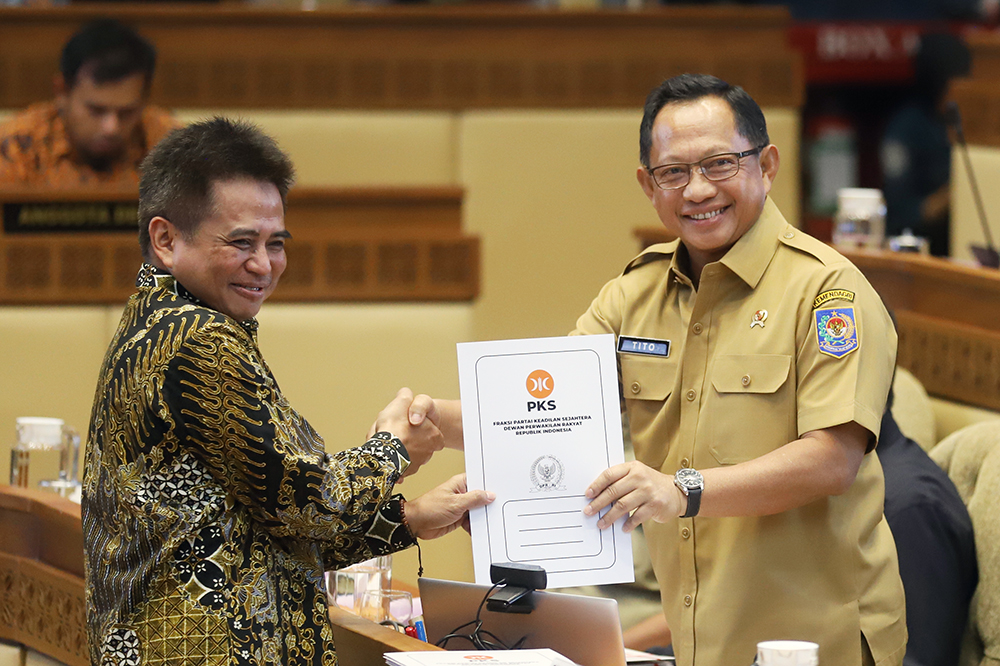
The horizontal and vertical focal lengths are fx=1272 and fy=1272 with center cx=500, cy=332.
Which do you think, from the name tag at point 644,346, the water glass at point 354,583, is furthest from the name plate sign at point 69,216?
the name tag at point 644,346

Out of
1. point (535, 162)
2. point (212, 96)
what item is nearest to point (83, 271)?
point (212, 96)

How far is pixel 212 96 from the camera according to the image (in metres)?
4.96

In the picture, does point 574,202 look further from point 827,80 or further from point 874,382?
point 874,382

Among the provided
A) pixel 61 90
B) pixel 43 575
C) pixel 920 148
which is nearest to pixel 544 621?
pixel 43 575

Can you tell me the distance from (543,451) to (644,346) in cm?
34

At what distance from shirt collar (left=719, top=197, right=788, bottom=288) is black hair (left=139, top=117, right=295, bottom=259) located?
75 centimetres

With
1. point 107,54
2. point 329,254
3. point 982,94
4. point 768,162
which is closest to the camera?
point 768,162

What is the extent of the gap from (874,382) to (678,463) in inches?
13.4

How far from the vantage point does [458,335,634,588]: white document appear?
1.87 metres

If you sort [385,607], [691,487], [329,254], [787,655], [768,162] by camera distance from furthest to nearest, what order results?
[329,254], [385,607], [768,162], [691,487], [787,655]

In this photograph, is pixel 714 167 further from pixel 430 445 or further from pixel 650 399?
pixel 430 445

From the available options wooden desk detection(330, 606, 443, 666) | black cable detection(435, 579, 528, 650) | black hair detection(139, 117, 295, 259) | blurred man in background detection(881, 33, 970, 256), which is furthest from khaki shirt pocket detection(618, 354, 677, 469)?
blurred man in background detection(881, 33, 970, 256)

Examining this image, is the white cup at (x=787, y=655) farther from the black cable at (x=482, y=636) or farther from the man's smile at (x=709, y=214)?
the man's smile at (x=709, y=214)

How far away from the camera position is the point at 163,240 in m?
1.67
